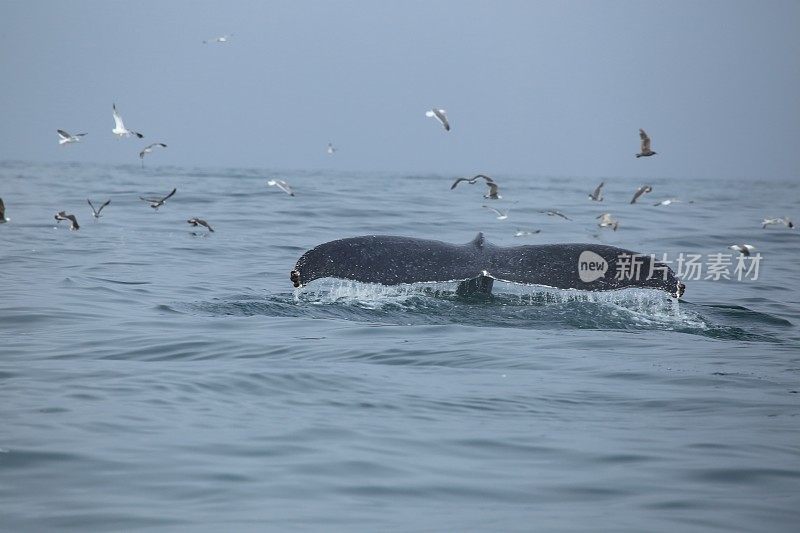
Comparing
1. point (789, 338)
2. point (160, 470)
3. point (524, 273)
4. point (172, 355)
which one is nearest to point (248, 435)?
point (160, 470)

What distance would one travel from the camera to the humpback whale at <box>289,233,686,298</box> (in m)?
10.2

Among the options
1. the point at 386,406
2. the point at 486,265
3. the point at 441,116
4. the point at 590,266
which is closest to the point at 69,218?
the point at 441,116

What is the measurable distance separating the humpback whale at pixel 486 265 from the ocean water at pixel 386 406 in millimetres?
377

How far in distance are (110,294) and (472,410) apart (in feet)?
22.6

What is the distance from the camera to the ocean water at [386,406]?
5602 mm

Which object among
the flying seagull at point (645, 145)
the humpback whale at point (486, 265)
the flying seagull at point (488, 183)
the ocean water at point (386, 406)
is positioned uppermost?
the flying seagull at point (645, 145)

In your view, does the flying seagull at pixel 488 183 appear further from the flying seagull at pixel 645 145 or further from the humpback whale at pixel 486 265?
the humpback whale at pixel 486 265

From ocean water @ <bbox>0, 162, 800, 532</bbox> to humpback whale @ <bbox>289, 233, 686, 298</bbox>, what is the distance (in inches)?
14.8

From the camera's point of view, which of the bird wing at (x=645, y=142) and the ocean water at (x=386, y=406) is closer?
the ocean water at (x=386, y=406)

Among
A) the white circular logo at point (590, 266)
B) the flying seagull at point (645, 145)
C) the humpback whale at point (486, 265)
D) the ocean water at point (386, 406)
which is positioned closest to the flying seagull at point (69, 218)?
the ocean water at point (386, 406)

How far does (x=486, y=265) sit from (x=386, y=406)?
3175 mm

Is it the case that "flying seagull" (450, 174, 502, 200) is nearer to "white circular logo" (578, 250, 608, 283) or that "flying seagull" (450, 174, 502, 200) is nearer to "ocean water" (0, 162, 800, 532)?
"ocean water" (0, 162, 800, 532)

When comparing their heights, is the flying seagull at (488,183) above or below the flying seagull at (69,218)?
above

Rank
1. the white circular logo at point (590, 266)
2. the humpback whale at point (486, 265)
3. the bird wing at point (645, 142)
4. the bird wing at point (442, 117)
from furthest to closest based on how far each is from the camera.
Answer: the bird wing at point (645, 142), the bird wing at point (442, 117), the white circular logo at point (590, 266), the humpback whale at point (486, 265)
